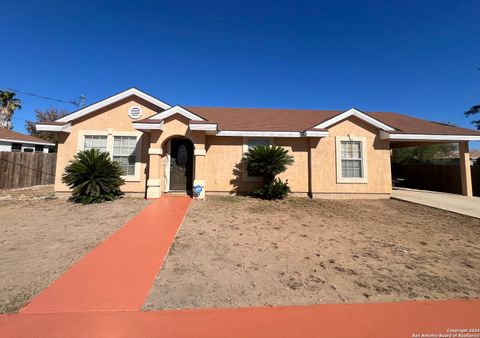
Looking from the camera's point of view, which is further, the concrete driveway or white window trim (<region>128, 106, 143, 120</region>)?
white window trim (<region>128, 106, 143, 120</region>)

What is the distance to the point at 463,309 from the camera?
115 inches

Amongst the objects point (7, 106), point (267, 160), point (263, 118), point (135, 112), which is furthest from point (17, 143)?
point (267, 160)

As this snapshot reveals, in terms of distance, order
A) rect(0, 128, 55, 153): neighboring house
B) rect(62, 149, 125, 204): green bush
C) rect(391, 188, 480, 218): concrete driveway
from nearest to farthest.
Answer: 1. rect(391, 188, 480, 218): concrete driveway
2. rect(62, 149, 125, 204): green bush
3. rect(0, 128, 55, 153): neighboring house

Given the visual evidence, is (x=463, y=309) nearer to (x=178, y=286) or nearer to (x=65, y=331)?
(x=178, y=286)

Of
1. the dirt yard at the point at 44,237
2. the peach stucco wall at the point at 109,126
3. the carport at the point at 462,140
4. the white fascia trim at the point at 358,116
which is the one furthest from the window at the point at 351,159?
the peach stucco wall at the point at 109,126

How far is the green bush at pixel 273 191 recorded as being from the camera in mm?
9969

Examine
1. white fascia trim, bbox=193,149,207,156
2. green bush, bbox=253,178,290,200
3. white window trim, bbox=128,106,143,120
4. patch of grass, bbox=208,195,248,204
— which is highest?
white window trim, bbox=128,106,143,120

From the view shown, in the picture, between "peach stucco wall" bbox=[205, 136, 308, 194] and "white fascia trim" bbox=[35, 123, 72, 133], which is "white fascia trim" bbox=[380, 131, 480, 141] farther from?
"white fascia trim" bbox=[35, 123, 72, 133]

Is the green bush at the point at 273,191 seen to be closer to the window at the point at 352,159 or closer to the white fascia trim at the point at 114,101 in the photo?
the window at the point at 352,159

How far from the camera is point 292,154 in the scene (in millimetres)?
11156

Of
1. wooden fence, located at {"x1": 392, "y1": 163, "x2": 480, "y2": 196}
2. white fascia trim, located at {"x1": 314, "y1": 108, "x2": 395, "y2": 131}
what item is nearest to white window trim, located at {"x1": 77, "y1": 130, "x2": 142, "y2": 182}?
white fascia trim, located at {"x1": 314, "y1": 108, "x2": 395, "y2": 131}

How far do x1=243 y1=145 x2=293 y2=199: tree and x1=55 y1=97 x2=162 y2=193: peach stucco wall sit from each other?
494 centimetres

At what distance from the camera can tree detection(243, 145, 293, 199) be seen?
9.76m

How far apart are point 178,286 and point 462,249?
5997 millimetres
